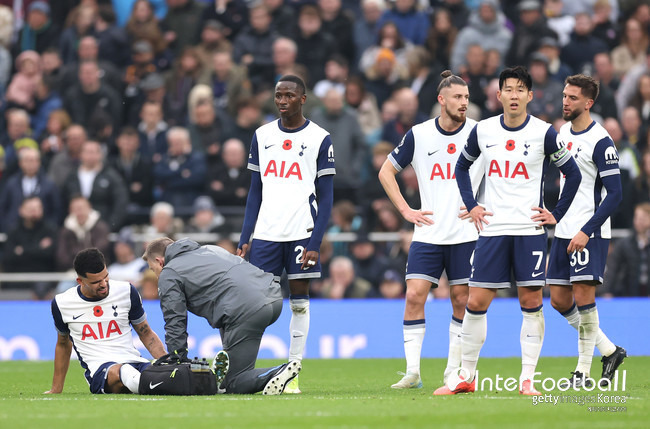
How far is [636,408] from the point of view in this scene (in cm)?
877

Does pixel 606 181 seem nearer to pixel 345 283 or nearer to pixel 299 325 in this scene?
pixel 299 325

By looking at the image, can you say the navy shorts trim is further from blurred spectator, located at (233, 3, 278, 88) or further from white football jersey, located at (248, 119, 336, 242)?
blurred spectator, located at (233, 3, 278, 88)

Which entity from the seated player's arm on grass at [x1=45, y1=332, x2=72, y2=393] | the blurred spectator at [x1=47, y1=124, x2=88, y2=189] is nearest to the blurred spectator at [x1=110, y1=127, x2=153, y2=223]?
the blurred spectator at [x1=47, y1=124, x2=88, y2=189]

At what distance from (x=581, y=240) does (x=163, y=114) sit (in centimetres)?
1162

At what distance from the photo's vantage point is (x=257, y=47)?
21250mm

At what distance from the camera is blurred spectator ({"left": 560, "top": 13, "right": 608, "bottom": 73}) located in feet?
67.8

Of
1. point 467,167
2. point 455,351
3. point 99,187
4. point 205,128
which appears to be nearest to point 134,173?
point 99,187

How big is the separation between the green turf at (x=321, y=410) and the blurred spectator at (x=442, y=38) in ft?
34.0

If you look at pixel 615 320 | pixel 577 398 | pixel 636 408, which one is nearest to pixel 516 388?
pixel 577 398

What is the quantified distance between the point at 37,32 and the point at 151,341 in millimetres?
13312

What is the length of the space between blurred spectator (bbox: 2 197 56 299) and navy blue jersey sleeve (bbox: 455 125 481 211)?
32.4ft

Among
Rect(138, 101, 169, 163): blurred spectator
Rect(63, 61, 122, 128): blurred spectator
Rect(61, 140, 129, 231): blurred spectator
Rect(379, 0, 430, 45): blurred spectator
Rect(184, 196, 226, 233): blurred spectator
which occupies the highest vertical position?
Rect(379, 0, 430, 45): blurred spectator

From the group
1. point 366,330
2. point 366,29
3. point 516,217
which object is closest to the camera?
point 516,217

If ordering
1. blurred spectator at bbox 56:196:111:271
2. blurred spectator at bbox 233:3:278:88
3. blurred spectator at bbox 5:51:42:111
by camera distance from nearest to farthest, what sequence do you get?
1. blurred spectator at bbox 56:196:111:271
2. blurred spectator at bbox 233:3:278:88
3. blurred spectator at bbox 5:51:42:111
